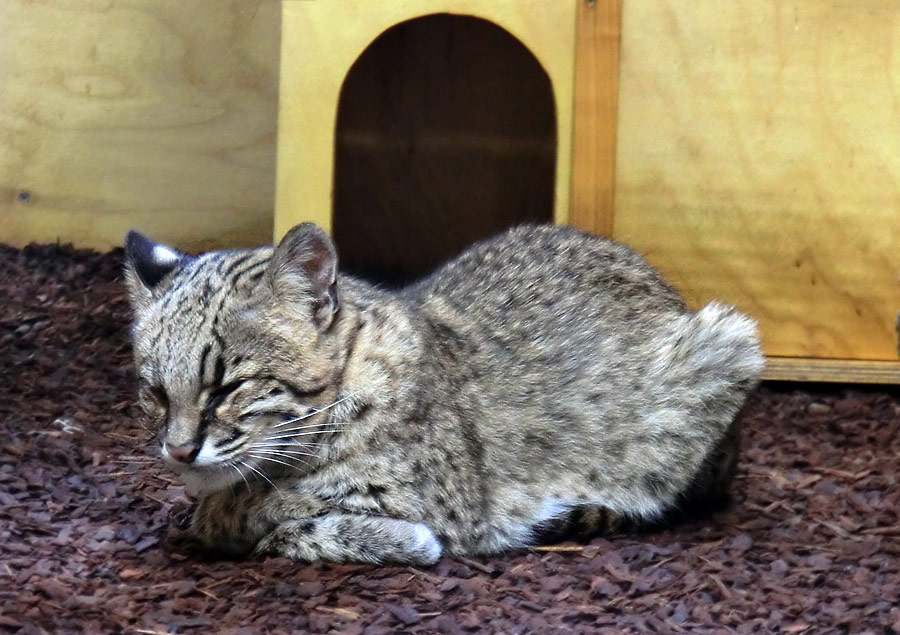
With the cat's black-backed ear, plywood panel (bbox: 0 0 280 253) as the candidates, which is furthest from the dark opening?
the cat's black-backed ear

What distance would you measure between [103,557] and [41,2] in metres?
3.76

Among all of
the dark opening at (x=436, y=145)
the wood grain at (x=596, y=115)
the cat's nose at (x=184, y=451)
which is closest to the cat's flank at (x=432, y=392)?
the cat's nose at (x=184, y=451)

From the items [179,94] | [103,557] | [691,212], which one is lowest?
[103,557]

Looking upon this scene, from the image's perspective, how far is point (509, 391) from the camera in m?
4.38

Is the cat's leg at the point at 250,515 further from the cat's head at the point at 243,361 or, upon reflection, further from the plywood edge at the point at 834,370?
the plywood edge at the point at 834,370

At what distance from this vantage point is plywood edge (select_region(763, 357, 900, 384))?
231 inches

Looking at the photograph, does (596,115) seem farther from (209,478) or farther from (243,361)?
(209,478)

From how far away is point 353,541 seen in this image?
3764mm

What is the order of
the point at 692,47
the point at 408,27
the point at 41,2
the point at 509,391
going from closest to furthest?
the point at 509,391 < the point at 692,47 < the point at 41,2 < the point at 408,27

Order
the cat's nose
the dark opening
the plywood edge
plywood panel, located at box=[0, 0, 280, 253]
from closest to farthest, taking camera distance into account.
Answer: the cat's nose → the plywood edge → plywood panel, located at box=[0, 0, 280, 253] → the dark opening

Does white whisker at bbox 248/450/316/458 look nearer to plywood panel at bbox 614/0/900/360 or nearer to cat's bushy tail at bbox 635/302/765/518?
cat's bushy tail at bbox 635/302/765/518

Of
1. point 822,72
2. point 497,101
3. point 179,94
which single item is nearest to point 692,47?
point 822,72

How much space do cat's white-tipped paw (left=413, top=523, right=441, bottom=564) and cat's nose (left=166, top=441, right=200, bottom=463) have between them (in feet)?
2.61

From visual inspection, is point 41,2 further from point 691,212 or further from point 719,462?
point 719,462
